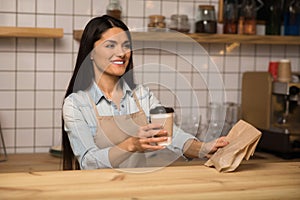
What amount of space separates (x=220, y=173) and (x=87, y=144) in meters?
0.51

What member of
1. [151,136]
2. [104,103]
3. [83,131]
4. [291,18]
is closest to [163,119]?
[151,136]

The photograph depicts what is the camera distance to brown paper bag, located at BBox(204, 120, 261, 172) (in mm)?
1203

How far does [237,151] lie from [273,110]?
1.38 m

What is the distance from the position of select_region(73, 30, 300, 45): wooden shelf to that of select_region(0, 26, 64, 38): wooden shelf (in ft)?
0.38

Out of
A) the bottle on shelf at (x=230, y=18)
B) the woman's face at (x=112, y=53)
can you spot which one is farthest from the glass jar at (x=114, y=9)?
the woman's face at (x=112, y=53)

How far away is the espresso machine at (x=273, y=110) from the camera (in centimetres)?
234

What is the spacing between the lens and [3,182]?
1.04 metres

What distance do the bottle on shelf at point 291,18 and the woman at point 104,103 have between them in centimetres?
116

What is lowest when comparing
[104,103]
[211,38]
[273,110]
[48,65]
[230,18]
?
[273,110]

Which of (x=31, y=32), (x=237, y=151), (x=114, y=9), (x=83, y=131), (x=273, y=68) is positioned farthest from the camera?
(x=273, y=68)

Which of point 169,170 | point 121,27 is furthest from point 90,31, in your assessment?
point 169,170

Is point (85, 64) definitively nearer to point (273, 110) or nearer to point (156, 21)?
point (156, 21)

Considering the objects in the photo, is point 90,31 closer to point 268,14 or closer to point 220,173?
point 220,173

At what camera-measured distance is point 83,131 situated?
160 cm
